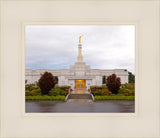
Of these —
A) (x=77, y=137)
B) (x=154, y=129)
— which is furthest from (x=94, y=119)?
(x=154, y=129)

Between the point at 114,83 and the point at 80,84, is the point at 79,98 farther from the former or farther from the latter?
the point at 80,84

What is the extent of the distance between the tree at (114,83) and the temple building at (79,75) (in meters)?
5.33

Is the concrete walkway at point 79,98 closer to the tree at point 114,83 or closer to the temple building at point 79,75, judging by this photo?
the tree at point 114,83

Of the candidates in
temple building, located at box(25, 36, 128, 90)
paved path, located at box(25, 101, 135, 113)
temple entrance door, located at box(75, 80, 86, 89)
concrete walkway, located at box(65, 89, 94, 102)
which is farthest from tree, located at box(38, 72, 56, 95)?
temple entrance door, located at box(75, 80, 86, 89)

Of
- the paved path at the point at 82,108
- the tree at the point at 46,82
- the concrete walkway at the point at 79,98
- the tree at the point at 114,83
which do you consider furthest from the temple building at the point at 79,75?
the paved path at the point at 82,108

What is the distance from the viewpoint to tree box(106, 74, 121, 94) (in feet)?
26.8

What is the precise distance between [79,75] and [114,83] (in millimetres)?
7027

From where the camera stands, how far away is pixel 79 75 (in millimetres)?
14852

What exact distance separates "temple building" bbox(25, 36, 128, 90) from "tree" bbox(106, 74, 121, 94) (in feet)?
17.5

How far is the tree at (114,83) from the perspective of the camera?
8.16 meters

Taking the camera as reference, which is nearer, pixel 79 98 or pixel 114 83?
pixel 114 83

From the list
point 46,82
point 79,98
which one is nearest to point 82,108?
point 79,98

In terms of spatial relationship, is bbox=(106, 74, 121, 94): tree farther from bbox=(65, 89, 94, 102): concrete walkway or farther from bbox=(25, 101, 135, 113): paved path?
bbox=(25, 101, 135, 113): paved path

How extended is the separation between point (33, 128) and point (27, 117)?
9.0 inches
